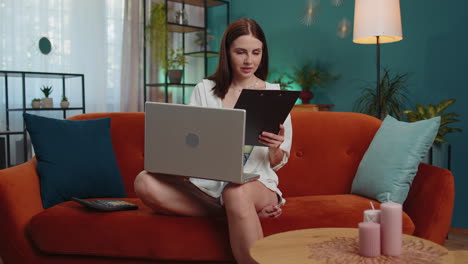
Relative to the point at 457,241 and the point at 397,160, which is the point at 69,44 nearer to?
the point at 397,160

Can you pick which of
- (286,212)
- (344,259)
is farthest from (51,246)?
(344,259)

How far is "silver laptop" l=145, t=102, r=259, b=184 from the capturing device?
1.54m

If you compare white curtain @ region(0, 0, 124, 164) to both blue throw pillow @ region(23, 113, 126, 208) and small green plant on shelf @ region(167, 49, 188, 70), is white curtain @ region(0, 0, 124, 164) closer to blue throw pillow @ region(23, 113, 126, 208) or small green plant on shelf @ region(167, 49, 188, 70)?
small green plant on shelf @ region(167, 49, 188, 70)

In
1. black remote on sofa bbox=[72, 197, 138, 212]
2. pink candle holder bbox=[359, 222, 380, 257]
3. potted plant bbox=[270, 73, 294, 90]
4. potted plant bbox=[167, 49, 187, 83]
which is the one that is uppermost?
potted plant bbox=[167, 49, 187, 83]

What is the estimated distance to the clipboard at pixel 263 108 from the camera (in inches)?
64.6

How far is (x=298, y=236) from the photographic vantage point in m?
1.40

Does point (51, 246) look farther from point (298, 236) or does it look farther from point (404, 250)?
point (404, 250)

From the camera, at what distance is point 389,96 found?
3.59 meters

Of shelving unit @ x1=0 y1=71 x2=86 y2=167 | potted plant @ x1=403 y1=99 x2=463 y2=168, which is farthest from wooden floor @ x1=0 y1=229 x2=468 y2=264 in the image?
shelving unit @ x1=0 y1=71 x2=86 y2=167

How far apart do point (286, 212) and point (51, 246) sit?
3.14ft

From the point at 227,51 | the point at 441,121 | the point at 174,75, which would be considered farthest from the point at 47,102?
the point at 441,121

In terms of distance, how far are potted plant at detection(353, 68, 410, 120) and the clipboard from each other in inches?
81.9

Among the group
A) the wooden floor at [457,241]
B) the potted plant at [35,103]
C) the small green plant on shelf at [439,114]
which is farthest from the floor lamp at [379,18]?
the potted plant at [35,103]

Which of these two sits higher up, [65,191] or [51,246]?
[65,191]
